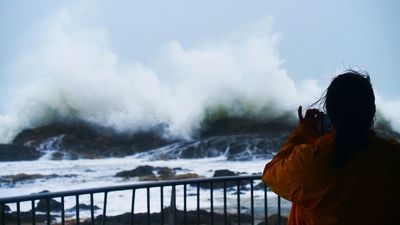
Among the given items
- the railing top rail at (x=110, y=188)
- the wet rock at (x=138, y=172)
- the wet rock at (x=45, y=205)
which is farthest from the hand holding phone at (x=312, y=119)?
the wet rock at (x=138, y=172)

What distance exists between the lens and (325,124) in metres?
1.46

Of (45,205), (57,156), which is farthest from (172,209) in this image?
(57,156)

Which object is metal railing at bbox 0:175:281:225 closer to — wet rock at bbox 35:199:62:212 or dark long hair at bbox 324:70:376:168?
wet rock at bbox 35:199:62:212

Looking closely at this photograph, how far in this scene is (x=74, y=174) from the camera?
1961cm

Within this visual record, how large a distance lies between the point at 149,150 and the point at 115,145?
2024 millimetres

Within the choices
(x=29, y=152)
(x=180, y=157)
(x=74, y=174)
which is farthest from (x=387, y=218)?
(x=180, y=157)

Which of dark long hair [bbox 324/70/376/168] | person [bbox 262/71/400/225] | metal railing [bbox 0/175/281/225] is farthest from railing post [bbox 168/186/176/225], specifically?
dark long hair [bbox 324/70/376/168]

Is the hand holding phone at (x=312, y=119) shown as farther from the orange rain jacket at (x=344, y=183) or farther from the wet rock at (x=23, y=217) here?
the wet rock at (x=23, y=217)

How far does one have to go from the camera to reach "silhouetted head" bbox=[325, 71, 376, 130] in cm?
138

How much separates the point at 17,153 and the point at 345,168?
2268 centimetres

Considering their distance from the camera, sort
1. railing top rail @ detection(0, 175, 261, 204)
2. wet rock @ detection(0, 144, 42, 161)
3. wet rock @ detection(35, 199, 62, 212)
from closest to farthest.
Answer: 1. railing top rail @ detection(0, 175, 261, 204)
2. wet rock @ detection(35, 199, 62, 212)
3. wet rock @ detection(0, 144, 42, 161)

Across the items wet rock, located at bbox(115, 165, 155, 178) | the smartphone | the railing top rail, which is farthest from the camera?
wet rock, located at bbox(115, 165, 155, 178)

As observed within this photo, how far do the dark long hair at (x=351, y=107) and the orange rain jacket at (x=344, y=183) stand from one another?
33 mm

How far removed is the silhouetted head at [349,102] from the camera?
4.53ft
